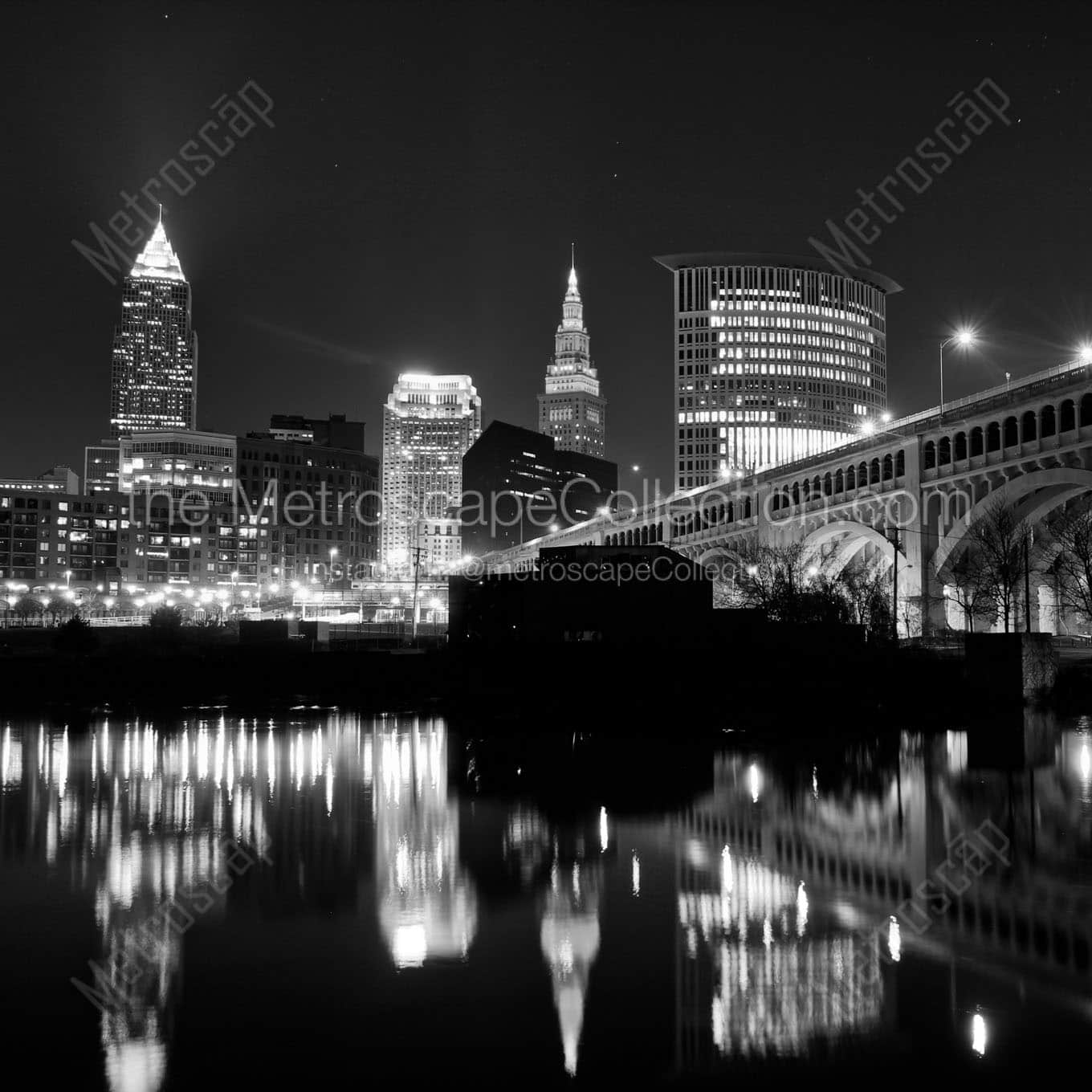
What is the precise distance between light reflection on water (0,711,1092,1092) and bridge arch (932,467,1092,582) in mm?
40243

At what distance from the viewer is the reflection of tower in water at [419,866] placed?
11.4 m

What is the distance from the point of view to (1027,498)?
66.7 meters

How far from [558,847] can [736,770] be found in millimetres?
7860

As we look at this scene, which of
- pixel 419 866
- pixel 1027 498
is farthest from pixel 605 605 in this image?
pixel 419 866

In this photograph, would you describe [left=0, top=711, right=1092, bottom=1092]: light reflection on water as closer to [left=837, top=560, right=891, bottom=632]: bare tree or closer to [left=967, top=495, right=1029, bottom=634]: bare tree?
[left=837, top=560, right=891, bottom=632]: bare tree

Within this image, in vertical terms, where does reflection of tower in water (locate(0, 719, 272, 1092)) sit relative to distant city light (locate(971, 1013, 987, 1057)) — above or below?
above

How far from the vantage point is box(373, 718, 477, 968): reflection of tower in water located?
11367 mm

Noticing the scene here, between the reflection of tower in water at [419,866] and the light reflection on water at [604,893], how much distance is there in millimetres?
53

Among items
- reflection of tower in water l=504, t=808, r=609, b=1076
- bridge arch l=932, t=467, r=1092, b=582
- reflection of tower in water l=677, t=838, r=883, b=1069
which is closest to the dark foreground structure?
bridge arch l=932, t=467, r=1092, b=582

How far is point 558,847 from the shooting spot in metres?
15.5

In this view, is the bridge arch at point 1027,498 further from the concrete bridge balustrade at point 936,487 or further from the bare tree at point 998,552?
the bare tree at point 998,552

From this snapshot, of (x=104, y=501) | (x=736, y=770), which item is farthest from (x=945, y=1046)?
(x=104, y=501)

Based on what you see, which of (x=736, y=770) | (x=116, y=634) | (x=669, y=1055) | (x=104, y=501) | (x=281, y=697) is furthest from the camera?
(x=104, y=501)

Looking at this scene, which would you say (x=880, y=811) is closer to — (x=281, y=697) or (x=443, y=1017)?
(x=443, y=1017)
